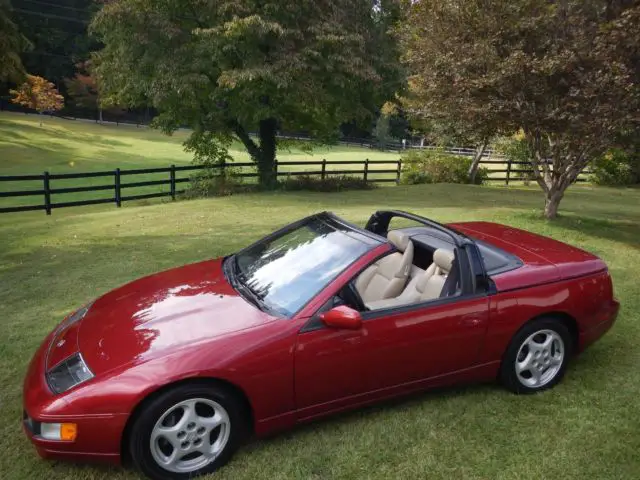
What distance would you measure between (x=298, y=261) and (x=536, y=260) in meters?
1.90

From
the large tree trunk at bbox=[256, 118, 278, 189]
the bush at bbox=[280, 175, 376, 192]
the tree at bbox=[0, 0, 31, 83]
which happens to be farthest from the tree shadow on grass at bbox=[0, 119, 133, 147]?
the tree at bbox=[0, 0, 31, 83]

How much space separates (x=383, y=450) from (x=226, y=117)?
16.8 metres

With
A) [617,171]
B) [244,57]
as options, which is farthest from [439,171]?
[244,57]

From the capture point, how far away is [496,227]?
17.2 ft

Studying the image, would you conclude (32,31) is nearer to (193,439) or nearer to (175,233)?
(175,233)

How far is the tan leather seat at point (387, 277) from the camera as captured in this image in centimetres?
408

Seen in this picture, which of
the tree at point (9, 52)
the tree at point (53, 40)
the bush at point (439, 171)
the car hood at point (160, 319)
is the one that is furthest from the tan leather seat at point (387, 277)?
the tree at point (53, 40)

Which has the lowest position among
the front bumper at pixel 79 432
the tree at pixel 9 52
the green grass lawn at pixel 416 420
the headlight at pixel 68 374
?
the green grass lawn at pixel 416 420

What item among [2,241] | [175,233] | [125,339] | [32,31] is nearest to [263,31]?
[175,233]

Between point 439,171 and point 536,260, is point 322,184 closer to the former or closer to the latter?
point 439,171

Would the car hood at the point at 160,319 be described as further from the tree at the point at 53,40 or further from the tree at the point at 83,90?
the tree at the point at 53,40

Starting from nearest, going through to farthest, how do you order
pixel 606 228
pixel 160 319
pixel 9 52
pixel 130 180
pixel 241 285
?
pixel 160 319, pixel 241 285, pixel 606 228, pixel 9 52, pixel 130 180

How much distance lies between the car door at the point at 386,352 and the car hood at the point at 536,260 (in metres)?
0.39

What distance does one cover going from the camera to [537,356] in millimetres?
4016
